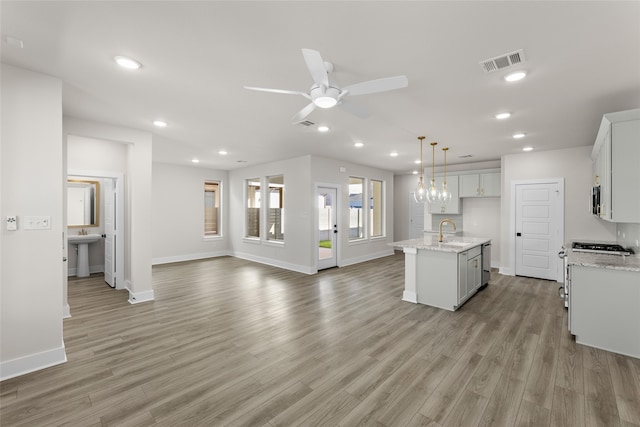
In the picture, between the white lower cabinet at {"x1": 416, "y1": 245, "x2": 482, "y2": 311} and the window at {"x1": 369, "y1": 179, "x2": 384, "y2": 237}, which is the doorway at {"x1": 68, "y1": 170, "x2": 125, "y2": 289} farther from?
the window at {"x1": 369, "y1": 179, "x2": 384, "y2": 237}

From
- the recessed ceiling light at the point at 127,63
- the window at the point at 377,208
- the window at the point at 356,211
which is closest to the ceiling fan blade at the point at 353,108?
the recessed ceiling light at the point at 127,63

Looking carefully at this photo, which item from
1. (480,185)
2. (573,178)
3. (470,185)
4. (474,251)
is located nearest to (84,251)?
(474,251)

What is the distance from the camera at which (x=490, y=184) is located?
6711mm

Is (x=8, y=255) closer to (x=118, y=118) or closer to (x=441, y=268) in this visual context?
(x=118, y=118)

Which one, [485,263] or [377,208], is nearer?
[485,263]

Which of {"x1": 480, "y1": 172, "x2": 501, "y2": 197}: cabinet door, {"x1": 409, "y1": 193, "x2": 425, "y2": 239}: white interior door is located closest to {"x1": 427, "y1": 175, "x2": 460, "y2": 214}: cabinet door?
{"x1": 480, "y1": 172, "x2": 501, "y2": 197}: cabinet door

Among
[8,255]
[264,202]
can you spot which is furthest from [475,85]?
[264,202]

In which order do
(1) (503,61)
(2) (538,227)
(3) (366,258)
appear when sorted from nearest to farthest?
(1) (503,61), (2) (538,227), (3) (366,258)

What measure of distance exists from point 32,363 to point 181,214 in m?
5.70

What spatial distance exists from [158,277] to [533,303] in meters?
6.96

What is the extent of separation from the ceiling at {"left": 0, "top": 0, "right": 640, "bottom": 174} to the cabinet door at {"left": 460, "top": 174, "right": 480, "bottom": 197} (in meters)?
2.76

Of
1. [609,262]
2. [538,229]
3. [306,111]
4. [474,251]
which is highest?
[306,111]

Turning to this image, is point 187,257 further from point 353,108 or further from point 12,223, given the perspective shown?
point 353,108

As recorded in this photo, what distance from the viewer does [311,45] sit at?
6.93ft
